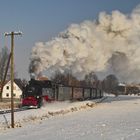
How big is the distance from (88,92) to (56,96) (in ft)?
87.2

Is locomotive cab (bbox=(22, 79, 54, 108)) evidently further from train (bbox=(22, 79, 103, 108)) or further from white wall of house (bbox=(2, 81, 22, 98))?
white wall of house (bbox=(2, 81, 22, 98))

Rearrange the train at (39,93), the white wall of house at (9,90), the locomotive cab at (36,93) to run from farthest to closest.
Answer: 1. the white wall of house at (9,90)
2. the train at (39,93)
3. the locomotive cab at (36,93)

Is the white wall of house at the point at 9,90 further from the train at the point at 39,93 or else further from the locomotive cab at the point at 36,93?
the locomotive cab at the point at 36,93

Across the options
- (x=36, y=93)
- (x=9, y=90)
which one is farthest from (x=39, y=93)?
(x=9, y=90)

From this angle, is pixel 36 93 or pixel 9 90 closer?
pixel 36 93

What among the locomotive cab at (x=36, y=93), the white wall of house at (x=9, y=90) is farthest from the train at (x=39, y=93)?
the white wall of house at (x=9, y=90)

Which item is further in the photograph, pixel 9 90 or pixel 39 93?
pixel 9 90

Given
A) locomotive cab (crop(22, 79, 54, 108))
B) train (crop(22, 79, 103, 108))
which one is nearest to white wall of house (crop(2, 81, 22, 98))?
train (crop(22, 79, 103, 108))

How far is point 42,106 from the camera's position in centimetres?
5144

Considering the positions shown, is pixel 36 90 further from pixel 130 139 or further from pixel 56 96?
pixel 130 139

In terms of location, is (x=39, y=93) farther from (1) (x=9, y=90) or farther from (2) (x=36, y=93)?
(1) (x=9, y=90)

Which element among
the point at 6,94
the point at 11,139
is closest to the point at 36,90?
the point at 11,139

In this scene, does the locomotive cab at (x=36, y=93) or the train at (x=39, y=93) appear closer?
the locomotive cab at (x=36, y=93)

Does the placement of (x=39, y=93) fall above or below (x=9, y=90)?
below
